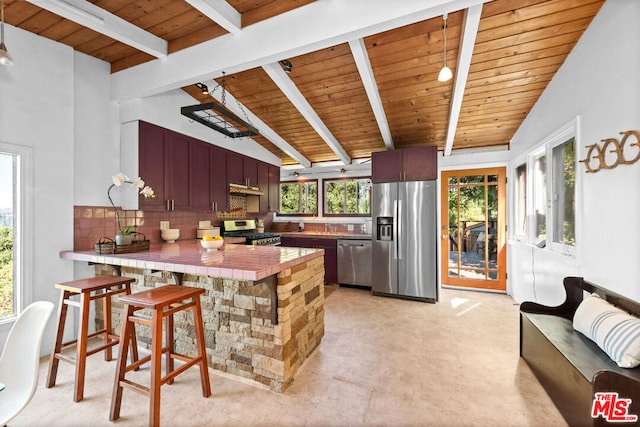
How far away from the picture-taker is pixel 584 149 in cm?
229

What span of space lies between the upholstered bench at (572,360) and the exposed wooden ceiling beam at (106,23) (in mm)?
3987

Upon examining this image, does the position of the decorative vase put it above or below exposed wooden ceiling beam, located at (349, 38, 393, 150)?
below

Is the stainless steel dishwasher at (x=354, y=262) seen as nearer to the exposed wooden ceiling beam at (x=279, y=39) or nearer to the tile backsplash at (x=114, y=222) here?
the tile backsplash at (x=114, y=222)

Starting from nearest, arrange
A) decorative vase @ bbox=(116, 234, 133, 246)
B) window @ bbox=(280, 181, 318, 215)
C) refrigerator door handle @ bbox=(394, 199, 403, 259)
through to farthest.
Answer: decorative vase @ bbox=(116, 234, 133, 246) < refrigerator door handle @ bbox=(394, 199, 403, 259) < window @ bbox=(280, 181, 318, 215)

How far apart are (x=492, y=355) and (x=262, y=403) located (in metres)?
2.04

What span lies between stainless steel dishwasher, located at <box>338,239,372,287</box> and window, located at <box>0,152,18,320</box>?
388 cm

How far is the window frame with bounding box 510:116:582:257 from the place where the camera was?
2387 mm

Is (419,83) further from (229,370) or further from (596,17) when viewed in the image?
(229,370)

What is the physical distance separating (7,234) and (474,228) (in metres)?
5.67

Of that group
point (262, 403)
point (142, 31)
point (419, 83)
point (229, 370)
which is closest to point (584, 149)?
point (419, 83)

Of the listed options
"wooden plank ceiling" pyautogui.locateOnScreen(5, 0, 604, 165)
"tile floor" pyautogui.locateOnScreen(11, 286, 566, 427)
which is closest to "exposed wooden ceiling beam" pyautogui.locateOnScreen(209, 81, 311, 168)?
"wooden plank ceiling" pyautogui.locateOnScreen(5, 0, 604, 165)

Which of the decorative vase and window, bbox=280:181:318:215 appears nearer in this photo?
the decorative vase

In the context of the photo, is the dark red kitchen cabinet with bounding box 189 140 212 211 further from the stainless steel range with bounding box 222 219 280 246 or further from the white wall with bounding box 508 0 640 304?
the white wall with bounding box 508 0 640 304

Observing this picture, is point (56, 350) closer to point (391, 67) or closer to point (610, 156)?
point (391, 67)
